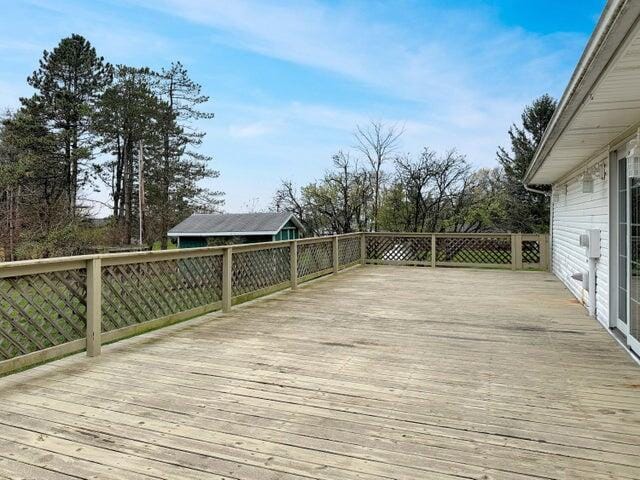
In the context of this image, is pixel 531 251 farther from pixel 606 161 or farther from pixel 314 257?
pixel 606 161

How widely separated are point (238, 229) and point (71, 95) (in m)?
10.5

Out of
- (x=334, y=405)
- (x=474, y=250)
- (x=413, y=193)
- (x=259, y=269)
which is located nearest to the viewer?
(x=334, y=405)

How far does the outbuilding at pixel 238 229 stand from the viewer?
16.0 m

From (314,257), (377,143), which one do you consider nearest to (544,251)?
(314,257)

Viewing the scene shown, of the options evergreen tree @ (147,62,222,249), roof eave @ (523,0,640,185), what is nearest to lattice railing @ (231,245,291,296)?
roof eave @ (523,0,640,185)

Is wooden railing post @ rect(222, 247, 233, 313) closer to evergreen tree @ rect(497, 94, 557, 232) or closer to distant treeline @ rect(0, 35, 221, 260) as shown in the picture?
distant treeline @ rect(0, 35, 221, 260)

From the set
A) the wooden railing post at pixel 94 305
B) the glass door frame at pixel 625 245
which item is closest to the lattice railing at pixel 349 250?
the glass door frame at pixel 625 245

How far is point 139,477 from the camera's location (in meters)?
1.93

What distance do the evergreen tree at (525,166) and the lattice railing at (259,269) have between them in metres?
12.5

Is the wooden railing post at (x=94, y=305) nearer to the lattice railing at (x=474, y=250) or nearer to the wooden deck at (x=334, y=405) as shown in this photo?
the wooden deck at (x=334, y=405)

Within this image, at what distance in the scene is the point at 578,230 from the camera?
6602 millimetres

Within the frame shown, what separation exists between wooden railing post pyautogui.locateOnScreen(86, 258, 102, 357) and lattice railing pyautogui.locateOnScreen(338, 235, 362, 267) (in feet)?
21.9

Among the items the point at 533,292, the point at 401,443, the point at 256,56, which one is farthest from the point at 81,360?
the point at 256,56

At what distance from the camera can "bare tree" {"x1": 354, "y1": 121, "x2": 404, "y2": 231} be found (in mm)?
16516
